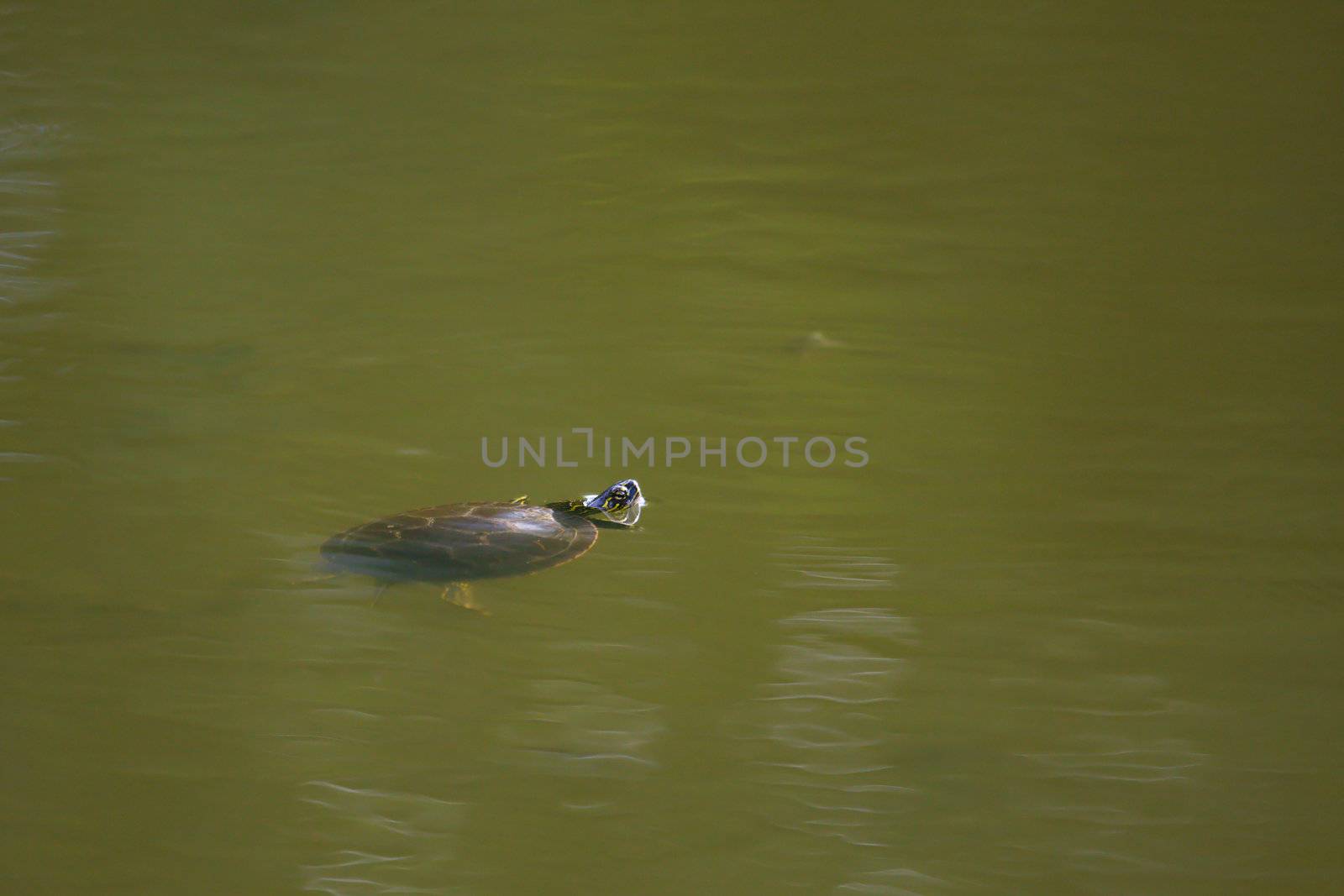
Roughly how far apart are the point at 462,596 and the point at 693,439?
703 millimetres

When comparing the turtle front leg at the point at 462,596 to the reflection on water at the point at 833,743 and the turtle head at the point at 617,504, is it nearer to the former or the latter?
the turtle head at the point at 617,504

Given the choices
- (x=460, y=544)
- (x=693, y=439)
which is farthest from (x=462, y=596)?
(x=693, y=439)

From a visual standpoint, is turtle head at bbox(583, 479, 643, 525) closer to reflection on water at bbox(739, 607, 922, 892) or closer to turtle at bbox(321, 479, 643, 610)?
turtle at bbox(321, 479, 643, 610)

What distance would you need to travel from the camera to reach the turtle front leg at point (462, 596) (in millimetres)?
2101

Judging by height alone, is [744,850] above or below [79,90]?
below

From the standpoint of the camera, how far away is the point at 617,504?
2.31 meters

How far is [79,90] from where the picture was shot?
14.6 ft

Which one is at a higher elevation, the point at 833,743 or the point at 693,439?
the point at 693,439

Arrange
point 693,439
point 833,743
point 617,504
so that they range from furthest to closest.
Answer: point 693,439, point 617,504, point 833,743

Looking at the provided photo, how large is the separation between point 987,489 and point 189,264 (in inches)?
92.4

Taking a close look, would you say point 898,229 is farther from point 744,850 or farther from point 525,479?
point 744,850

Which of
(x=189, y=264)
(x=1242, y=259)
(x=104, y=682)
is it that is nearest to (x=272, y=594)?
(x=104, y=682)

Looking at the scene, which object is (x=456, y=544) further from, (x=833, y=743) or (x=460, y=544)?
(x=833, y=743)

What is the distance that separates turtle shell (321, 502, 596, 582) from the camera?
83.3 inches
